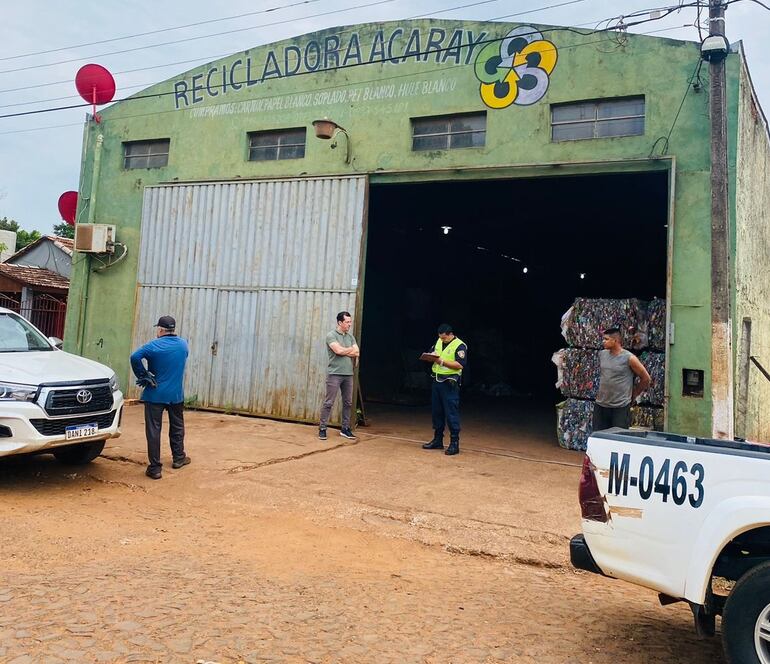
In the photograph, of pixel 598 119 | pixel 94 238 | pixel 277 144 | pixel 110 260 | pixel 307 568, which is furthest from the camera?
pixel 110 260

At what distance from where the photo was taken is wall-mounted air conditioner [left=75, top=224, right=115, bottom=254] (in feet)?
42.6

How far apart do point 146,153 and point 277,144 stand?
3.20 m

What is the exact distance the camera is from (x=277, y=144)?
1205 centimetres

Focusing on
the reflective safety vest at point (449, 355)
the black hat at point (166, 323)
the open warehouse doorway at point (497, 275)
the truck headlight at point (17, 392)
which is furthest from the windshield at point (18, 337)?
the open warehouse doorway at point (497, 275)

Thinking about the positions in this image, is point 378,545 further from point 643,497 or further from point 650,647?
point 643,497

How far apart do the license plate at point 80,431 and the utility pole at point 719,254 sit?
696cm

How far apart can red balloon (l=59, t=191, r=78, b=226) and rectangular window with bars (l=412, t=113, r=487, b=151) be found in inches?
332

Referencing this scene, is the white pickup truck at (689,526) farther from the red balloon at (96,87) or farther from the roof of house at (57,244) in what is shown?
the roof of house at (57,244)

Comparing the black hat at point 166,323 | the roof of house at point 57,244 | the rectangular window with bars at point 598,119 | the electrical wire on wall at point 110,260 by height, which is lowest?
the black hat at point 166,323

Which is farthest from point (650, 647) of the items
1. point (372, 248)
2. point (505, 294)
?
point (505, 294)

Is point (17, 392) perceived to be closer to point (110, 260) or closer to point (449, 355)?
point (449, 355)

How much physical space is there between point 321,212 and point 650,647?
8907mm

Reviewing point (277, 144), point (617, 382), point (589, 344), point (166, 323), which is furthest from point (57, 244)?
point (617, 382)

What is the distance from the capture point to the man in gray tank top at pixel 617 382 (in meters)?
7.62
